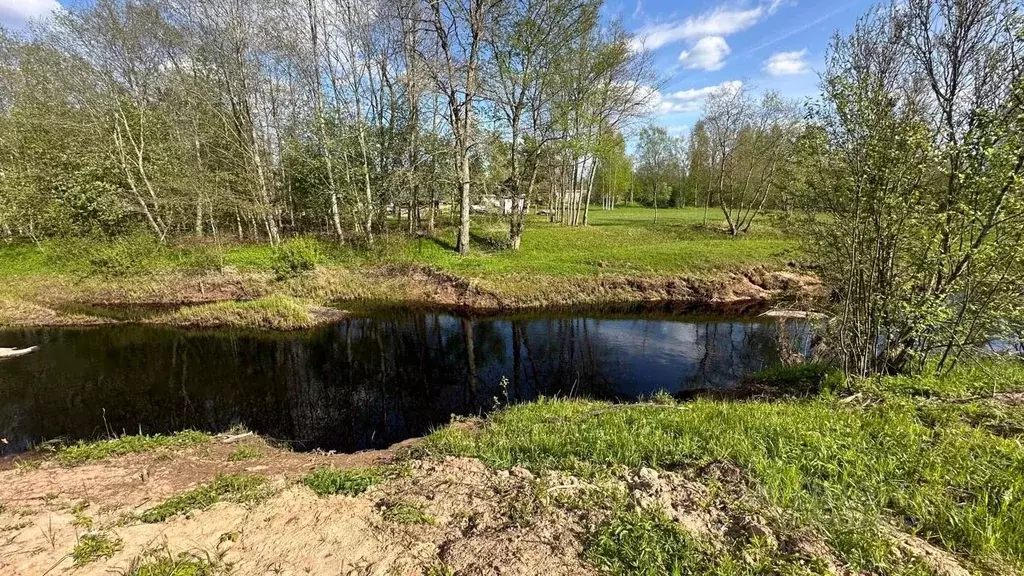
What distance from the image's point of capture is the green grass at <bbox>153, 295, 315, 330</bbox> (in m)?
14.4

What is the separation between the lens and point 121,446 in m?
6.31

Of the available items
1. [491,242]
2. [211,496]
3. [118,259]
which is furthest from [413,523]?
[118,259]

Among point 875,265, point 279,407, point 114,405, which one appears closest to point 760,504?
point 875,265

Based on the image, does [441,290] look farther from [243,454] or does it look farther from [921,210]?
[921,210]

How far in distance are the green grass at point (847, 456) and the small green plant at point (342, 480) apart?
0.97 m

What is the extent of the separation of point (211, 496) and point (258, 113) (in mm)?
21842

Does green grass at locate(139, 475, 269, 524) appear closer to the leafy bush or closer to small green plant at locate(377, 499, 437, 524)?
small green plant at locate(377, 499, 437, 524)

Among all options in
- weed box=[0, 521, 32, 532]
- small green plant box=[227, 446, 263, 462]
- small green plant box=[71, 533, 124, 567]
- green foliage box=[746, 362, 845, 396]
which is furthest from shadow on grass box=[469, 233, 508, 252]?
small green plant box=[71, 533, 124, 567]

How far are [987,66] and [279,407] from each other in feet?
49.1

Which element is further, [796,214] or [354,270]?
[354,270]

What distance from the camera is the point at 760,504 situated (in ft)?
11.1

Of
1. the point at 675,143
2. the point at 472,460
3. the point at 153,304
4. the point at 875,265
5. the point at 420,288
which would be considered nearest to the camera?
the point at 472,460

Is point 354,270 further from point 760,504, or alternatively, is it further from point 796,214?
point 760,504

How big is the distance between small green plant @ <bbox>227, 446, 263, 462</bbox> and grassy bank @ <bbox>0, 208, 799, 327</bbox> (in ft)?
34.2
